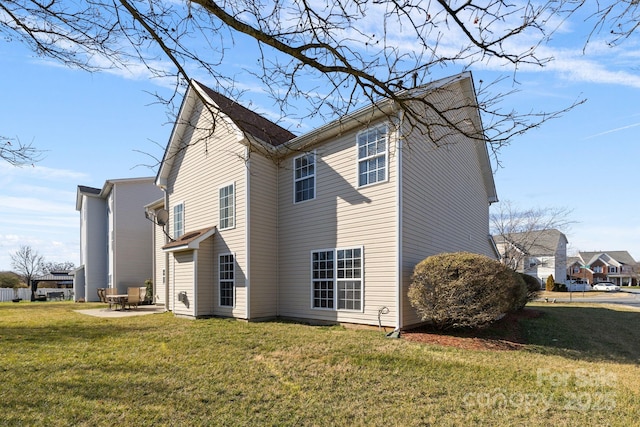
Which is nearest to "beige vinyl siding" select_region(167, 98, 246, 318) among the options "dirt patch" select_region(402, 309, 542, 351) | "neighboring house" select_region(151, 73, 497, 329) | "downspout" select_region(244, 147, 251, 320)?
"neighboring house" select_region(151, 73, 497, 329)

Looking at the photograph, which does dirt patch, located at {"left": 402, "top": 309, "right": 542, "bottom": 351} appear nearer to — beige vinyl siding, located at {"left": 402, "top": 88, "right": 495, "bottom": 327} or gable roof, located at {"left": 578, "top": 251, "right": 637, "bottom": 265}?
beige vinyl siding, located at {"left": 402, "top": 88, "right": 495, "bottom": 327}

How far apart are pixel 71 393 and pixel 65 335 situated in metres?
5.06

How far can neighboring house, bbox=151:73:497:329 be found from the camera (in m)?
9.20

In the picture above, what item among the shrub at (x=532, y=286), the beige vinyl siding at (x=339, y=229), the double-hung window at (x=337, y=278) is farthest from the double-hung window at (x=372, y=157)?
the shrub at (x=532, y=286)

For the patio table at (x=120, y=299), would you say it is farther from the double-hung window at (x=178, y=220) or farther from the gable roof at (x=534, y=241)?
the gable roof at (x=534, y=241)

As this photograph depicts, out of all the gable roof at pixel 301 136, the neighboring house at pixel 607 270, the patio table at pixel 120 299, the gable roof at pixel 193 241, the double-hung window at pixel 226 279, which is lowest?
the neighboring house at pixel 607 270

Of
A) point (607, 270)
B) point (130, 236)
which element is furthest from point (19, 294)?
point (607, 270)

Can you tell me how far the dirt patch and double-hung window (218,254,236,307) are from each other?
5.77 meters

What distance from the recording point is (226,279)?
11.8 meters

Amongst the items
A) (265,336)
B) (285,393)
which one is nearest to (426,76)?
(285,393)

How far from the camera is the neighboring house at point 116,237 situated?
21078mm

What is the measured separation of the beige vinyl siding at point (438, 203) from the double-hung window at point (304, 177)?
120 inches

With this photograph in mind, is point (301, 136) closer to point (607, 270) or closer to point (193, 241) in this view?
point (193, 241)

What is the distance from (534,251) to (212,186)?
34.6 meters
